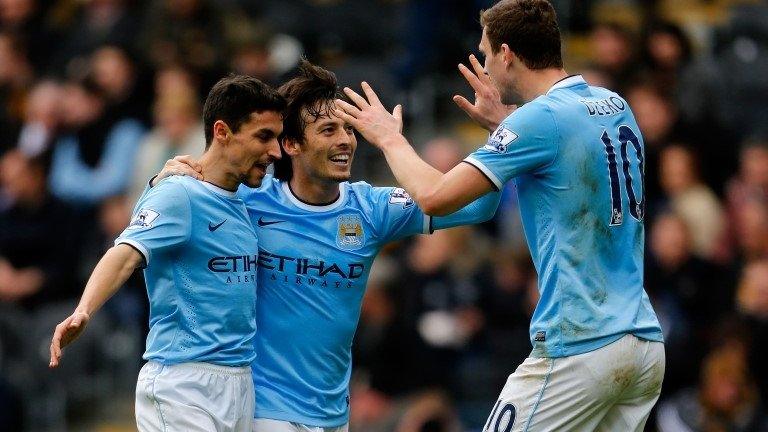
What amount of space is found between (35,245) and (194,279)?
6966 millimetres

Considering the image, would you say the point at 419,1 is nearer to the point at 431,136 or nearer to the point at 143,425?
the point at 431,136

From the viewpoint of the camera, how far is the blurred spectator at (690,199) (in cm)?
1170

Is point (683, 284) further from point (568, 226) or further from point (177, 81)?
point (177, 81)

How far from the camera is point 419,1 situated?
13648 mm

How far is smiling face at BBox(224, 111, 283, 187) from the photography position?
7.28m

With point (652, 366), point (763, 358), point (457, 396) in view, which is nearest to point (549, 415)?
point (652, 366)

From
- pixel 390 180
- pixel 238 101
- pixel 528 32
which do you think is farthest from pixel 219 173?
pixel 390 180

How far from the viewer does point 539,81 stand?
22.9ft

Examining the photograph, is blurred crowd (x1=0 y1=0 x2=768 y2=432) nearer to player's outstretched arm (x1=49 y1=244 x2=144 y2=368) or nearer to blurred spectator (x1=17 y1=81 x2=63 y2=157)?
blurred spectator (x1=17 y1=81 x2=63 y2=157)

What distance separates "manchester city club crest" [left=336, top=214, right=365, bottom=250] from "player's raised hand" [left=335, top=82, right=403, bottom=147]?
0.67 metres

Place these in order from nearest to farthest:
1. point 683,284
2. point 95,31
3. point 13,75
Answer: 1. point 683,284
2. point 95,31
3. point 13,75

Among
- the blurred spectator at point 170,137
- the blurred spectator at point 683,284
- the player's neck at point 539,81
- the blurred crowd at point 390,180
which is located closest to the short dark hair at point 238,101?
the player's neck at point 539,81

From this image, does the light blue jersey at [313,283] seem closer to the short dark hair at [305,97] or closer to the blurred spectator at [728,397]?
the short dark hair at [305,97]

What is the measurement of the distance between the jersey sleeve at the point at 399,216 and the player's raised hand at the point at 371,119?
0.63 m
